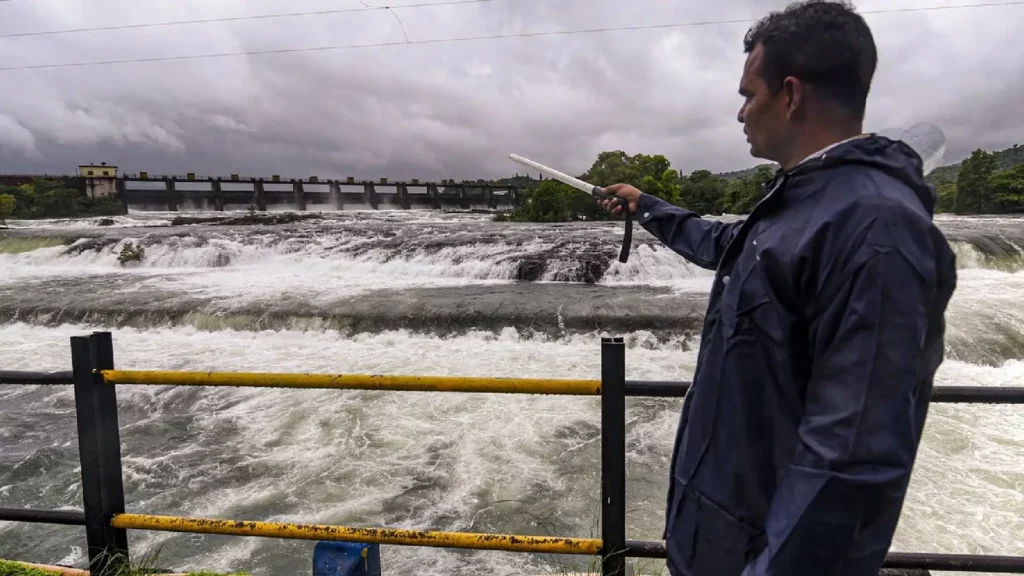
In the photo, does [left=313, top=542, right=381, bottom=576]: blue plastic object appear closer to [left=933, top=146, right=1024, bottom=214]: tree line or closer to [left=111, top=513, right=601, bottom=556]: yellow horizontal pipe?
[left=111, top=513, right=601, bottom=556]: yellow horizontal pipe

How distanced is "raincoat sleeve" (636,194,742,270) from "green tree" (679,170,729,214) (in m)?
42.6

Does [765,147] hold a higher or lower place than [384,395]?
higher

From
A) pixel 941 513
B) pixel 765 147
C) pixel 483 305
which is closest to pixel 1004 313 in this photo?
pixel 941 513

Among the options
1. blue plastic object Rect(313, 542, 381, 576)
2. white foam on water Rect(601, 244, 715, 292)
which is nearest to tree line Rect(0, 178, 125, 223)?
white foam on water Rect(601, 244, 715, 292)

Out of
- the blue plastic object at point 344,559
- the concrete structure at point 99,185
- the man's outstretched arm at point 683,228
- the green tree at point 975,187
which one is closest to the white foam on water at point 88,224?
the concrete structure at point 99,185

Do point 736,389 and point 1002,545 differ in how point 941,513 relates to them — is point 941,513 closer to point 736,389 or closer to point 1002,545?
point 1002,545

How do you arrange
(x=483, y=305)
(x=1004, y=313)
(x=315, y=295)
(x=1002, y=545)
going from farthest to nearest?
(x=315, y=295)
(x=483, y=305)
(x=1004, y=313)
(x=1002, y=545)

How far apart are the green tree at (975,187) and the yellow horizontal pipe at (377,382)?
44891mm

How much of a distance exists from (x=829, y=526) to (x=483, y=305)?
10252 mm

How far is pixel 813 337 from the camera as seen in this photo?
95cm

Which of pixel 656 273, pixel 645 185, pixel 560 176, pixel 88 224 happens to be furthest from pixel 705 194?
pixel 560 176

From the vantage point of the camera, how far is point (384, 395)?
796 cm

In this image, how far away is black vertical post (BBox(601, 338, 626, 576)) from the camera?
1.91 metres

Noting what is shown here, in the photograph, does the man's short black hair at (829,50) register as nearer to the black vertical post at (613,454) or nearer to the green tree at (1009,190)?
the black vertical post at (613,454)
